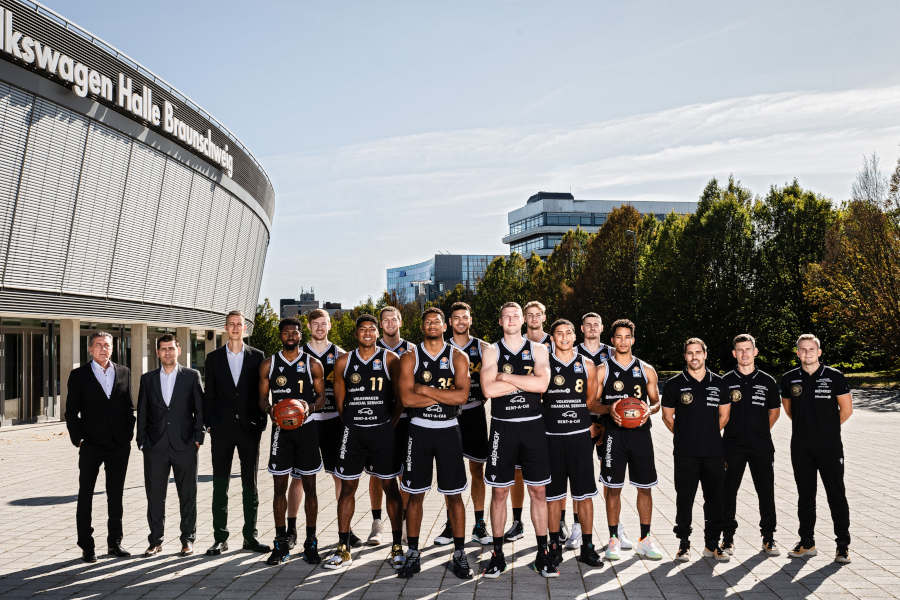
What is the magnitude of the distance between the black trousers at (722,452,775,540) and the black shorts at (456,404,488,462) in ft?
7.53

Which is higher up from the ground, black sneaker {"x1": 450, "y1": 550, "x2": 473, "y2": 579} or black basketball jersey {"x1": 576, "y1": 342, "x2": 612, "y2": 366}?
black basketball jersey {"x1": 576, "y1": 342, "x2": 612, "y2": 366}

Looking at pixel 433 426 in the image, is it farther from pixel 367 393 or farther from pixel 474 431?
pixel 474 431

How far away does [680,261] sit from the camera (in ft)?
120

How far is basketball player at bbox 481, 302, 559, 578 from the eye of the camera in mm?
6418

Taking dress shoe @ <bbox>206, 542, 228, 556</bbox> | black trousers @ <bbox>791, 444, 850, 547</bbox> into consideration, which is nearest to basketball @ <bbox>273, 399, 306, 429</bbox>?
dress shoe @ <bbox>206, 542, 228, 556</bbox>

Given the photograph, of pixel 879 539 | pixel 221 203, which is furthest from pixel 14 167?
pixel 879 539

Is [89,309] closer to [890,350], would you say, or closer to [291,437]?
[291,437]

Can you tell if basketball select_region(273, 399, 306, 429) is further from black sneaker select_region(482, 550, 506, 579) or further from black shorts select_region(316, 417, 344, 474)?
black sneaker select_region(482, 550, 506, 579)

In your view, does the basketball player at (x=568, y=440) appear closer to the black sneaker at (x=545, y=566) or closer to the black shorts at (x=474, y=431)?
the black sneaker at (x=545, y=566)

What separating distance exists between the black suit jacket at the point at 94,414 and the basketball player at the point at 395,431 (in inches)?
95.4

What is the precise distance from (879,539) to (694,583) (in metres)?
2.47

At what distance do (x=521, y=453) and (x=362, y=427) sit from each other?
1415 millimetres

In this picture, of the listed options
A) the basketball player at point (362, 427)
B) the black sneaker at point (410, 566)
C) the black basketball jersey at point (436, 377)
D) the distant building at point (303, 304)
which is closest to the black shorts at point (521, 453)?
the black basketball jersey at point (436, 377)

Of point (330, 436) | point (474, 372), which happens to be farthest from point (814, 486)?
point (330, 436)
